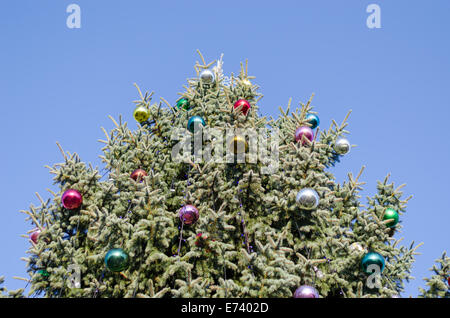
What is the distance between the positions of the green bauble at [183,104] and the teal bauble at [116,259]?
556 cm

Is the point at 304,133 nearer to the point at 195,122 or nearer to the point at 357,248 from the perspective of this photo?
the point at 195,122

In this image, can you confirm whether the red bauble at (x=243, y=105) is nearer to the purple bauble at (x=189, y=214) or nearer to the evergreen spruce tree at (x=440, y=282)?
the purple bauble at (x=189, y=214)

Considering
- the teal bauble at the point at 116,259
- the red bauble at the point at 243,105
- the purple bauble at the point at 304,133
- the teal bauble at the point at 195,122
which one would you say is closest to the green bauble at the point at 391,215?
the purple bauble at the point at 304,133

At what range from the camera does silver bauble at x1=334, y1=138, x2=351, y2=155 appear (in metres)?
11.1

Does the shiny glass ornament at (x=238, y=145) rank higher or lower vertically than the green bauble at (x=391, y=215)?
higher

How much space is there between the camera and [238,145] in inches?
349

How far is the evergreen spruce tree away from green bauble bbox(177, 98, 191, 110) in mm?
7882

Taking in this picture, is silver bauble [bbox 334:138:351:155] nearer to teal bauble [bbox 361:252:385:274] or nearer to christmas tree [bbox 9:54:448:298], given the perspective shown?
christmas tree [bbox 9:54:448:298]

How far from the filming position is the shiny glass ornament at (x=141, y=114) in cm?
1120

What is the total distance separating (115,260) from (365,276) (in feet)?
17.4

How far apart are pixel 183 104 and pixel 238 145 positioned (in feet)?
13.5

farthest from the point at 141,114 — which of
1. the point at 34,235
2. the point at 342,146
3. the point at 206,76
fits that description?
the point at 342,146

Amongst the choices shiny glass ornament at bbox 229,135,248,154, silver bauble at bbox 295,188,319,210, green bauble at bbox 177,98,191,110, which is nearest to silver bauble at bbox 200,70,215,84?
green bauble at bbox 177,98,191,110
